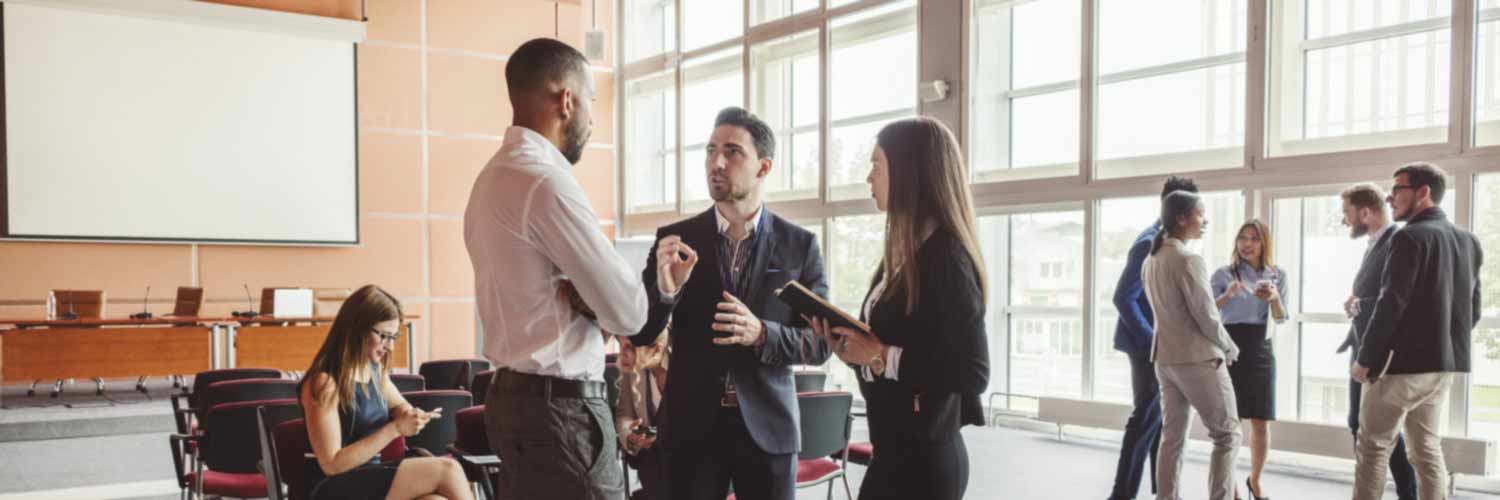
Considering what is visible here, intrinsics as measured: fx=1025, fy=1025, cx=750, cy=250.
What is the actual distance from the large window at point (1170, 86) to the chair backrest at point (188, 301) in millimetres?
7949

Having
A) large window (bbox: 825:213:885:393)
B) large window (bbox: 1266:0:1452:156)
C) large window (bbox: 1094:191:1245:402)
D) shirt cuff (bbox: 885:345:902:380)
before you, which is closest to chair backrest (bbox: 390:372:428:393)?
shirt cuff (bbox: 885:345:902:380)

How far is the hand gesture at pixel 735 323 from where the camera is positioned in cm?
225

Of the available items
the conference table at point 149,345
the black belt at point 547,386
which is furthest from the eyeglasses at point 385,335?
the conference table at point 149,345

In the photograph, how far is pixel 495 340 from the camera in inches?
75.9

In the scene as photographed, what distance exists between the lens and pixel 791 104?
1069 centimetres

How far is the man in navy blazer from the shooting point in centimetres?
239

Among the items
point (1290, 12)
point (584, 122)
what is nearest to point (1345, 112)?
point (1290, 12)

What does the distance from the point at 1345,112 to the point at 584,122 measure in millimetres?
6077

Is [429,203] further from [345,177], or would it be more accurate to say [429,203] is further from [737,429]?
[737,429]

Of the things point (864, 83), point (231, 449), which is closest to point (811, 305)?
point (231, 449)

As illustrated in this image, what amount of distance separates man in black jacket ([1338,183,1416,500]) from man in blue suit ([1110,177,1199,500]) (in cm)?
78

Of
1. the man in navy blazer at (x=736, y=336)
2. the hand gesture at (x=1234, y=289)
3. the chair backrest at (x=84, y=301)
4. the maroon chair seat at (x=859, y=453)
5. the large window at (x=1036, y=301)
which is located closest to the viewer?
the man in navy blazer at (x=736, y=336)

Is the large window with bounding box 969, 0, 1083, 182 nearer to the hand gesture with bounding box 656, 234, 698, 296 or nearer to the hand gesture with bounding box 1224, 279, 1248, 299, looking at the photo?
the hand gesture with bounding box 1224, 279, 1248, 299

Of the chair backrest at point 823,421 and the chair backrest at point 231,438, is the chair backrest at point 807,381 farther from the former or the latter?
the chair backrest at point 231,438
